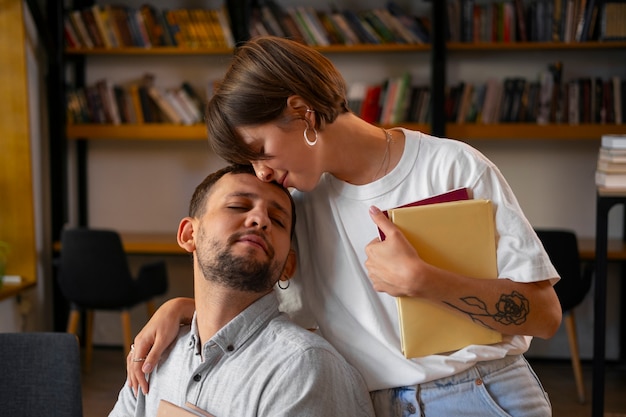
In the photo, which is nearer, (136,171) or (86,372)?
(86,372)

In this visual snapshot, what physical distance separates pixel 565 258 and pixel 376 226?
9.35ft

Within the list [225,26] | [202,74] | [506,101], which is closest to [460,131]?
[506,101]

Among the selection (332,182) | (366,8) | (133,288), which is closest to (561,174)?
(366,8)

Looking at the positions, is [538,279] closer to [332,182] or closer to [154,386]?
[332,182]

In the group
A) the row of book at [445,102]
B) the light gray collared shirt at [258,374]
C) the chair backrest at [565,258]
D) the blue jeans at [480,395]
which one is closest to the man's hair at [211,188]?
the light gray collared shirt at [258,374]

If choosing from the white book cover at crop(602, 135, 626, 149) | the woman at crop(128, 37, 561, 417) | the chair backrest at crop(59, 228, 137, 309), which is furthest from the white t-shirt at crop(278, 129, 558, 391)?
the chair backrest at crop(59, 228, 137, 309)

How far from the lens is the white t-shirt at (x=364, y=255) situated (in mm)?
1729

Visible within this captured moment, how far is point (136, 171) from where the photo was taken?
585 cm

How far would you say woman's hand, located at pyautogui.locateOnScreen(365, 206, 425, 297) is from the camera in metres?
1.64

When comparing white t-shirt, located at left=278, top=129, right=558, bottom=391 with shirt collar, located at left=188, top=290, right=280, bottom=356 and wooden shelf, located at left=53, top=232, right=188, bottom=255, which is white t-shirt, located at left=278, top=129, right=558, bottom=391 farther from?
wooden shelf, located at left=53, top=232, right=188, bottom=255

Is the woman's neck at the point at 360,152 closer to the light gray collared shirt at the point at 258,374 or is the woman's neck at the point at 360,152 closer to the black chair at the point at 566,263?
the light gray collared shirt at the point at 258,374

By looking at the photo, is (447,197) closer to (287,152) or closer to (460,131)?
(287,152)

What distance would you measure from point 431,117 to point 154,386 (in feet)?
11.5

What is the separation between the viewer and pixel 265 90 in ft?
5.39
